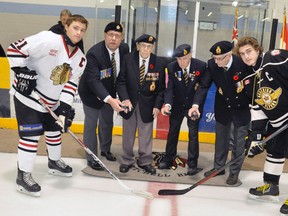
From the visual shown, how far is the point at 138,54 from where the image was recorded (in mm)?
2959

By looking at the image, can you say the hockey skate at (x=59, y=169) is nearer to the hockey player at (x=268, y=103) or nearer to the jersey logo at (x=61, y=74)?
the jersey logo at (x=61, y=74)

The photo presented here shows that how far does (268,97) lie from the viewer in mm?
2404

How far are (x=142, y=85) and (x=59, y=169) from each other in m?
0.94

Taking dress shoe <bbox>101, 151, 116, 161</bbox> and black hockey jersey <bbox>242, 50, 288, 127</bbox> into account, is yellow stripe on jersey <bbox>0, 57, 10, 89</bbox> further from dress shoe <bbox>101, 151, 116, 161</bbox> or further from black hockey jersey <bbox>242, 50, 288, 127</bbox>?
black hockey jersey <bbox>242, 50, 288, 127</bbox>

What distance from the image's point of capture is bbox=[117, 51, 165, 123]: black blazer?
2939 mm

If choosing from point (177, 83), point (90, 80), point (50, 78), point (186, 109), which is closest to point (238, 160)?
point (186, 109)

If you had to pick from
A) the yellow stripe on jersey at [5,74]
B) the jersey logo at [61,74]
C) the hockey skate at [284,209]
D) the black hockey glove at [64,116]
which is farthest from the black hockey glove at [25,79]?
the yellow stripe on jersey at [5,74]

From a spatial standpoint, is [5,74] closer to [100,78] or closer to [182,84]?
[100,78]

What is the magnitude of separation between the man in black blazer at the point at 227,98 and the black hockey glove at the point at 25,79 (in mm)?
1249

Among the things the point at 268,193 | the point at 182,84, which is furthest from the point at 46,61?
the point at 268,193

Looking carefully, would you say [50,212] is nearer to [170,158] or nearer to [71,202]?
[71,202]

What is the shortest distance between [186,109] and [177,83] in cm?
23

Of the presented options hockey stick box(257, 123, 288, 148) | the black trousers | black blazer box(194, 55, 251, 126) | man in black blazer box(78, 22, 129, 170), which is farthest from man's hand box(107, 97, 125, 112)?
hockey stick box(257, 123, 288, 148)

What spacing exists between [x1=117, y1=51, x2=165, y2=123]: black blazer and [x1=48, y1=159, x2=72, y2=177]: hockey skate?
625mm
